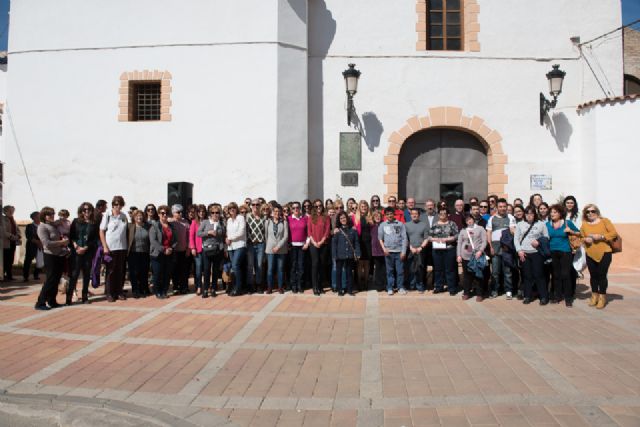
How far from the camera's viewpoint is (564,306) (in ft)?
26.0

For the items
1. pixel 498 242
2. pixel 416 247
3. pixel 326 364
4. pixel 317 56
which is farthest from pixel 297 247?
pixel 317 56

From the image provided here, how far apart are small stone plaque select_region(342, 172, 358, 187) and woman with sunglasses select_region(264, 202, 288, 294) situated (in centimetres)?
390

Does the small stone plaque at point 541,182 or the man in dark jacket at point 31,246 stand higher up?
the small stone plaque at point 541,182

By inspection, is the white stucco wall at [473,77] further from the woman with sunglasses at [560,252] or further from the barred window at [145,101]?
the woman with sunglasses at [560,252]

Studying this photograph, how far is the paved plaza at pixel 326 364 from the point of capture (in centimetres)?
400

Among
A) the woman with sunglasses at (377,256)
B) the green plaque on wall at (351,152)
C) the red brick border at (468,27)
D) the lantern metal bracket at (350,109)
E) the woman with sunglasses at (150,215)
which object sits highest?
the red brick border at (468,27)

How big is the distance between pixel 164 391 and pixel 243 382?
28.2 inches

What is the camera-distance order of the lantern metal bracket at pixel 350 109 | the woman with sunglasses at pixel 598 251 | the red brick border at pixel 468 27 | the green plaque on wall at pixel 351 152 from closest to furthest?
the woman with sunglasses at pixel 598 251
the lantern metal bracket at pixel 350 109
the green plaque on wall at pixel 351 152
the red brick border at pixel 468 27

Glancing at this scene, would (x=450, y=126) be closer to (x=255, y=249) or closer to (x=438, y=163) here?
(x=438, y=163)

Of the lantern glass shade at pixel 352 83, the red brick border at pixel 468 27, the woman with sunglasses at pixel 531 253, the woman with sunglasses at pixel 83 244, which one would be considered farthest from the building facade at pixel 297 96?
the woman with sunglasses at pixel 531 253

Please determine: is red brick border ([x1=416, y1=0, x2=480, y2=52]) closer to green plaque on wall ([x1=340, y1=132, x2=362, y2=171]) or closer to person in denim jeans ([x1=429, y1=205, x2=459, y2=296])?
green plaque on wall ([x1=340, y1=132, x2=362, y2=171])

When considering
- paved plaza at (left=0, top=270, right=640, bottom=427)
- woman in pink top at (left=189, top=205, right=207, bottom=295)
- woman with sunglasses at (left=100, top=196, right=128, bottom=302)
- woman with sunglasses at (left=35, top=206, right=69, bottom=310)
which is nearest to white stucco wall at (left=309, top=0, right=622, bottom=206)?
woman in pink top at (left=189, top=205, right=207, bottom=295)

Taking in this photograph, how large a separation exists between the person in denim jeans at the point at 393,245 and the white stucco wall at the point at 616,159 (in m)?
6.30

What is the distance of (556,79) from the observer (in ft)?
40.3
